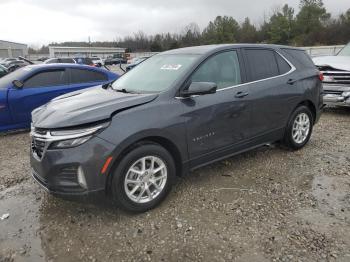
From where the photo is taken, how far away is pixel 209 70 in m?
3.95

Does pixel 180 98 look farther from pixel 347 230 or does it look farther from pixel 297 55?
pixel 297 55

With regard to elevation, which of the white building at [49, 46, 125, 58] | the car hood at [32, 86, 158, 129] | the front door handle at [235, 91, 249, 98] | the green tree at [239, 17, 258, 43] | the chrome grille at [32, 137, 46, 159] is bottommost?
the chrome grille at [32, 137, 46, 159]

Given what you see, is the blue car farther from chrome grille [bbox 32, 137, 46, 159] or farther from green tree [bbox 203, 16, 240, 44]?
green tree [bbox 203, 16, 240, 44]

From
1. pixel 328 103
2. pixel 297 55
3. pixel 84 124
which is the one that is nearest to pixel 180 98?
pixel 84 124

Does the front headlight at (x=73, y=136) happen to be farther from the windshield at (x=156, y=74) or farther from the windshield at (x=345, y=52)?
the windshield at (x=345, y=52)

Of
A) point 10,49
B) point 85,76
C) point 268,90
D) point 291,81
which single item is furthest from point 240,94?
point 10,49

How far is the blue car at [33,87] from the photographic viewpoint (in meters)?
6.40

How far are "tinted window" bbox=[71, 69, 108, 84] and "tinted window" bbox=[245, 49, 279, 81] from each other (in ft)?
14.0

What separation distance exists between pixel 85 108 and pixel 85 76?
174 inches

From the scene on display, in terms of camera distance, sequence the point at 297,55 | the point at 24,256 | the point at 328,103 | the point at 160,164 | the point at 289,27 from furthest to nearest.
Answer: the point at 289,27
the point at 328,103
the point at 297,55
the point at 160,164
the point at 24,256

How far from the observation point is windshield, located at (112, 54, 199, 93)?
12.3 feet

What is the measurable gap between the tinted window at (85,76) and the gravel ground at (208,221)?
309cm

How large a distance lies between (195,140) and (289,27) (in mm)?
68908

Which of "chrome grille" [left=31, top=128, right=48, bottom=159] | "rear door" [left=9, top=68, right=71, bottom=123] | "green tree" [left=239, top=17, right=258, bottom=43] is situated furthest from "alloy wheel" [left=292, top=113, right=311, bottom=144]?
"green tree" [left=239, top=17, right=258, bottom=43]
